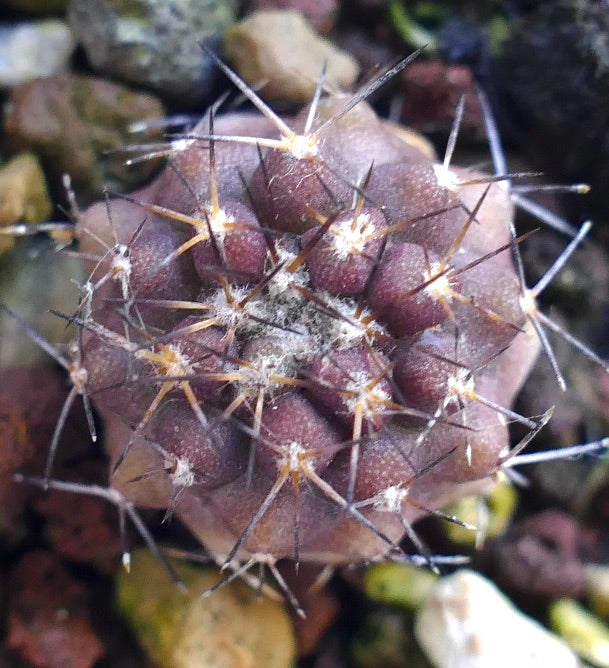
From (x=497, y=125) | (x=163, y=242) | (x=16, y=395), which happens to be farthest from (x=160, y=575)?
(x=497, y=125)

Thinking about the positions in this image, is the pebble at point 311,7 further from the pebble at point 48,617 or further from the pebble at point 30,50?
the pebble at point 48,617

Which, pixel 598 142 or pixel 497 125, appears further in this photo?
pixel 497 125

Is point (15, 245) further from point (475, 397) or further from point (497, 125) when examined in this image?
point (497, 125)

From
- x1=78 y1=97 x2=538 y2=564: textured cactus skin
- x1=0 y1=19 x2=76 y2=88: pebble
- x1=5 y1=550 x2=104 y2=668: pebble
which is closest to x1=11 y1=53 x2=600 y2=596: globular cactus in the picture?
x1=78 y1=97 x2=538 y2=564: textured cactus skin

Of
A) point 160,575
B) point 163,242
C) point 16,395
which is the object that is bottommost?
point 160,575

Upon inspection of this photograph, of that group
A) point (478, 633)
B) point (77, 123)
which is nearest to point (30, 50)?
point (77, 123)

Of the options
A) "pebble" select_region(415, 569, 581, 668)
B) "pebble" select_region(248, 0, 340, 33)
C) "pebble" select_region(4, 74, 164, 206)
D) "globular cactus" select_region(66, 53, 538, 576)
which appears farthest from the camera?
"pebble" select_region(248, 0, 340, 33)

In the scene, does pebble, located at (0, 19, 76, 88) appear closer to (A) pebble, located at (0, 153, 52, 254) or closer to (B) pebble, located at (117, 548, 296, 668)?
(A) pebble, located at (0, 153, 52, 254)
